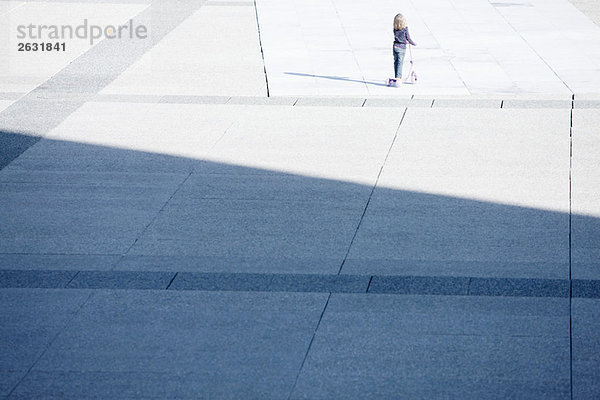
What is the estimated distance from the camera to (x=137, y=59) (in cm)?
2019

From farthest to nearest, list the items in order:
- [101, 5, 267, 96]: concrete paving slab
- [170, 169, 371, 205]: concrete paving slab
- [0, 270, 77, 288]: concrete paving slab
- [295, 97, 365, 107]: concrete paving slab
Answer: [101, 5, 267, 96]: concrete paving slab < [295, 97, 365, 107]: concrete paving slab < [170, 169, 371, 205]: concrete paving slab < [0, 270, 77, 288]: concrete paving slab

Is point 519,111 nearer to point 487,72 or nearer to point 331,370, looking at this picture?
point 487,72

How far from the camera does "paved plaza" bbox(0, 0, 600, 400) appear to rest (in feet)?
25.5

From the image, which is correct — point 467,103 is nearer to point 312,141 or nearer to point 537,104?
point 537,104

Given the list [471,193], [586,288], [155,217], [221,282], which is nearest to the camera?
[586,288]

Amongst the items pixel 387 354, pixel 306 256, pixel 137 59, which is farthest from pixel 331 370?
pixel 137 59

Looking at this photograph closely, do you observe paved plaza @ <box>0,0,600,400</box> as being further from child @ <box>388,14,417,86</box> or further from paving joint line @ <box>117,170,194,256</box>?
child @ <box>388,14,417,86</box>

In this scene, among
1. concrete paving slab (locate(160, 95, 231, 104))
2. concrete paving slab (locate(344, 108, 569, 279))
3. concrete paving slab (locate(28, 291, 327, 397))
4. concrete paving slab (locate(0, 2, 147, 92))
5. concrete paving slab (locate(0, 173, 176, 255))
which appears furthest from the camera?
concrete paving slab (locate(0, 2, 147, 92))

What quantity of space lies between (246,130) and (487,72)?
19.9ft

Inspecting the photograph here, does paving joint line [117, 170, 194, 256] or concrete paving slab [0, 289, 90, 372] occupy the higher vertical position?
concrete paving slab [0, 289, 90, 372]

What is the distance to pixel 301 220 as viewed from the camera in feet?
36.8

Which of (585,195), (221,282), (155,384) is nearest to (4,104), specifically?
(221,282)

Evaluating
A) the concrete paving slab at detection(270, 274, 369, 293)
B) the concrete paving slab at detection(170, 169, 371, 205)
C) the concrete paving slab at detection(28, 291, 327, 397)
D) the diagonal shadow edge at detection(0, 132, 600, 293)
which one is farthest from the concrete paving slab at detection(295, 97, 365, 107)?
the concrete paving slab at detection(28, 291, 327, 397)

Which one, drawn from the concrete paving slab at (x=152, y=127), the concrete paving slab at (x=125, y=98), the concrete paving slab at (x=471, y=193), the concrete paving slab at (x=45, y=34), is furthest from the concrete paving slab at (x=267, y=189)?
the concrete paving slab at (x=45, y=34)
